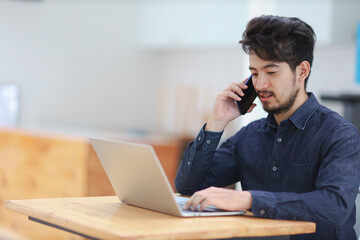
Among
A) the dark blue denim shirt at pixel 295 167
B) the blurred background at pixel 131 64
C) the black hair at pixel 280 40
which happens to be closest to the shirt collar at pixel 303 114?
the dark blue denim shirt at pixel 295 167

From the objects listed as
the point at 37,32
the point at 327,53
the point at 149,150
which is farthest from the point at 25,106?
the point at 149,150

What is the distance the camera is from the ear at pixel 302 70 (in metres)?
1.85

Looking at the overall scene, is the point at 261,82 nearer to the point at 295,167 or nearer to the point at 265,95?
the point at 265,95

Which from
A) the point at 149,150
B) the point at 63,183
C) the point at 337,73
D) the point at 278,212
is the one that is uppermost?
the point at 149,150

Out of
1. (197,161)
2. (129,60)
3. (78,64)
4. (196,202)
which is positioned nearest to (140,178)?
(196,202)

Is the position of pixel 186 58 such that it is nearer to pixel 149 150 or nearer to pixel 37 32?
pixel 37 32

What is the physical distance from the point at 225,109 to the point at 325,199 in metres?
0.54

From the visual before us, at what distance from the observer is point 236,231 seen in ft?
4.60

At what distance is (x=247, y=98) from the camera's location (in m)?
2.03

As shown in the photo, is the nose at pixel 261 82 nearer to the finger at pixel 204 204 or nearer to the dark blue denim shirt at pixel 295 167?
the dark blue denim shirt at pixel 295 167

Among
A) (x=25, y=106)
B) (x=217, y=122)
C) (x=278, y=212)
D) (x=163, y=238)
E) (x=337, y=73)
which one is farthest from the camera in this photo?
(x=25, y=106)

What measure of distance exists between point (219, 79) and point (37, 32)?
1.75 metres

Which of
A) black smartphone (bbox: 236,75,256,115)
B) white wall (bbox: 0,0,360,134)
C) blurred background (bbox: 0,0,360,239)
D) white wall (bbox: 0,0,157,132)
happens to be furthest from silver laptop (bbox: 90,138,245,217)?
white wall (bbox: 0,0,157,132)

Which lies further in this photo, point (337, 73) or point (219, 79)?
point (219, 79)
